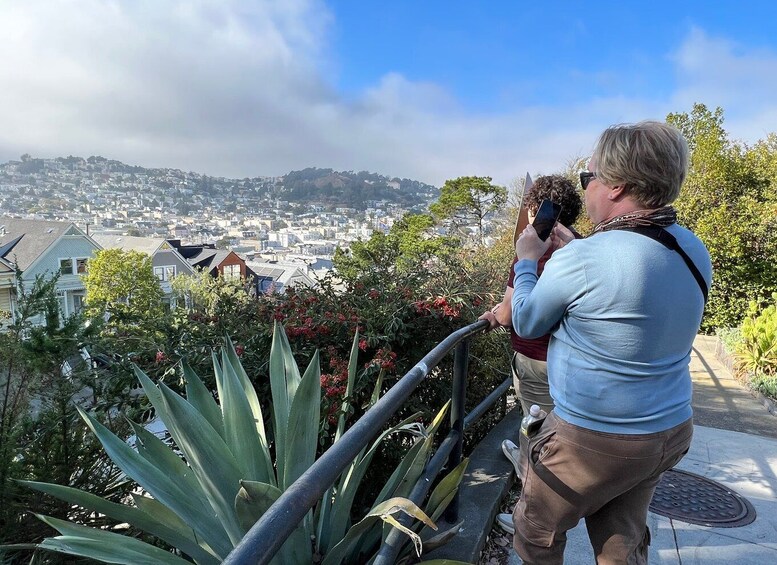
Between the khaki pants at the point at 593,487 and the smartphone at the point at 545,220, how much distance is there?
677 mm

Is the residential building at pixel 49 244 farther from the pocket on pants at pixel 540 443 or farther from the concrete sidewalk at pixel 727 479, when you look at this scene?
the pocket on pants at pixel 540 443

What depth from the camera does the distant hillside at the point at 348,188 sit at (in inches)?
2985

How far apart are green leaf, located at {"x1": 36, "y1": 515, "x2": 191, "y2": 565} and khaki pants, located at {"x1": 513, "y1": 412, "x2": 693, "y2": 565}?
102 centimetres

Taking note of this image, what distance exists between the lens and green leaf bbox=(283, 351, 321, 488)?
1.38 meters

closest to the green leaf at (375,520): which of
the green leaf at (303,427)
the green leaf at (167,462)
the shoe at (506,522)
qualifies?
the green leaf at (303,427)

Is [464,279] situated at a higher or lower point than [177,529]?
higher

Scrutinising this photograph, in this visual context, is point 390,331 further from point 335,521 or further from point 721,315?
point 721,315

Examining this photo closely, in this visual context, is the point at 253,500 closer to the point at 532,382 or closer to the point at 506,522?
the point at 532,382

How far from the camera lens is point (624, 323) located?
1123mm

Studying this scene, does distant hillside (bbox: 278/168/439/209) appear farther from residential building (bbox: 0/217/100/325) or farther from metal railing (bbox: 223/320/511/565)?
metal railing (bbox: 223/320/511/565)

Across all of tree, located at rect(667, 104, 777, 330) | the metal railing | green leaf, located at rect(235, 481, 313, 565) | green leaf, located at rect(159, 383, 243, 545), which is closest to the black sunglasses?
the metal railing

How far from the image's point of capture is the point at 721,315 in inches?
402

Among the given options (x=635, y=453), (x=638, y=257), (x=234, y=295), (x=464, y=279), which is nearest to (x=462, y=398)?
(x=635, y=453)

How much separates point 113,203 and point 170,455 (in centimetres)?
10208
